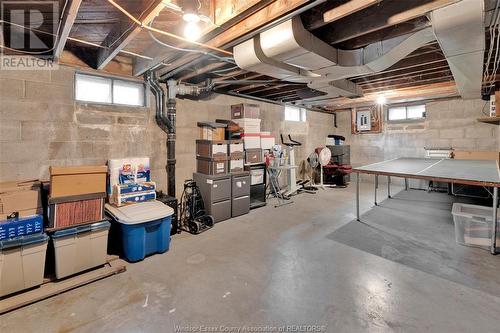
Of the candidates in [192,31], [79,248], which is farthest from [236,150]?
[79,248]

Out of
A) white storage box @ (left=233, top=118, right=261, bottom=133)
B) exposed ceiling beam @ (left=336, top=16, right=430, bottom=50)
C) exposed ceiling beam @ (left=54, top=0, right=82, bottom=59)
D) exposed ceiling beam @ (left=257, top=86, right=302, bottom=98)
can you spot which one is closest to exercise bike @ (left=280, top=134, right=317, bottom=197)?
exposed ceiling beam @ (left=257, top=86, right=302, bottom=98)

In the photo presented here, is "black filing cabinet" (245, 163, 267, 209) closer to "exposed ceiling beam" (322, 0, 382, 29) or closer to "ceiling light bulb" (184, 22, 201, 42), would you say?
"ceiling light bulb" (184, 22, 201, 42)

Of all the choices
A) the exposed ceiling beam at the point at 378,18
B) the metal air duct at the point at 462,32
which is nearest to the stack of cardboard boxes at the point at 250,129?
the exposed ceiling beam at the point at 378,18

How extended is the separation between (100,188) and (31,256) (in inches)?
30.8

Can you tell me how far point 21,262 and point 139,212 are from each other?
1.02 meters

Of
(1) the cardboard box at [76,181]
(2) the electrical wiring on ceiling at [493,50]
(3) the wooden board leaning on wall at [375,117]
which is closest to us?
(2) the electrical wiring on ceiling at [493,50]

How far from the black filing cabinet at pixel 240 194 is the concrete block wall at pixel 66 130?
2.78ft

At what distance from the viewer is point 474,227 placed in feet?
10.0

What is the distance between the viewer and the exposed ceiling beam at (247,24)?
1.84 meters

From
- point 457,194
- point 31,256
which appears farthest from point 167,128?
point 457,194

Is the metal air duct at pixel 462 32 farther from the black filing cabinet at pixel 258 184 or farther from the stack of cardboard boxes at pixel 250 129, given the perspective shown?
the black filing cabinet at pixel 258 184

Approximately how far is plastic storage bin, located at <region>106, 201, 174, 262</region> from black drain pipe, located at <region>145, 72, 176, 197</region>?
0.94 metres

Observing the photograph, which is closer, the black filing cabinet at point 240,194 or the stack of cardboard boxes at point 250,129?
the black filing cabinet at point 240,194

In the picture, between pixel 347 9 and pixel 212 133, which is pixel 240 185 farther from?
pixel 347 9
